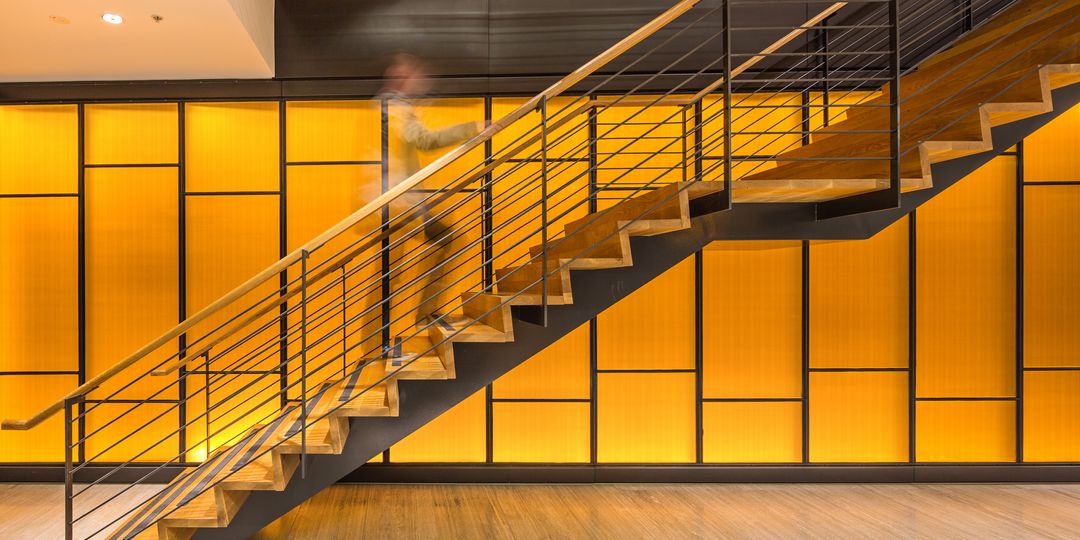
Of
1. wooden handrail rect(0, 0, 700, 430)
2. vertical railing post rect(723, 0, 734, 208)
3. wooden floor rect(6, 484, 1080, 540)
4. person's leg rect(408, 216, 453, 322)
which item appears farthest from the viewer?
person's leg rect(408, 216, 453, 322)

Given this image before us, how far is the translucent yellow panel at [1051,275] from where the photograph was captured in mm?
4633

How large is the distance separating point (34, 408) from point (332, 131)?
3012 millimetres

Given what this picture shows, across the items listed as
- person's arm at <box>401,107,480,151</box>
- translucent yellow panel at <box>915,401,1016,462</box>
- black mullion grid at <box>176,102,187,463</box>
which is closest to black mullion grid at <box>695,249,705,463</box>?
translucent yellow panel at <box>915,401,1016,462</box>

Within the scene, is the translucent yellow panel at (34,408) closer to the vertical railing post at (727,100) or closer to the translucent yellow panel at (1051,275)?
the vertical railing post at (727,100)

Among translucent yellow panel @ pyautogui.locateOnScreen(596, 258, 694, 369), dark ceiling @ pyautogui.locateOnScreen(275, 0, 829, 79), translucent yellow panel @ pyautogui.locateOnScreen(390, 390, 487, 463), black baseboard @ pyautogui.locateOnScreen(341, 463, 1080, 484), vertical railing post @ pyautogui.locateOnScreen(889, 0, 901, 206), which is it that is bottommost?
black baseboard @ pyautogui.locateOnScreen(341, 463, 1080, 484)

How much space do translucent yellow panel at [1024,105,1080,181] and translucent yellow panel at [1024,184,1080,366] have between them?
10 cm

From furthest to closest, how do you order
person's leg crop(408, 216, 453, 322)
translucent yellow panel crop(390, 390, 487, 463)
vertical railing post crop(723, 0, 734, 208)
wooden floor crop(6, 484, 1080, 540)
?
translucent yellow panel crop(390, 390, 487, 463) < person's leg crop(408, 216, 453, 322) < wooden floor crop(6, 484, 1080, 540) < vertical railing post crop(723, 0, 734, 208)

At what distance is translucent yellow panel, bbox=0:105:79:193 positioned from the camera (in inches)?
184

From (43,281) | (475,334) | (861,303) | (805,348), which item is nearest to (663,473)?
(805,348)

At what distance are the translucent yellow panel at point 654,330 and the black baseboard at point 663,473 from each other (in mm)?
774

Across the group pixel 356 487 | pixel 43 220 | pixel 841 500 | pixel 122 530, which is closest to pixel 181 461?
pixel 356 487

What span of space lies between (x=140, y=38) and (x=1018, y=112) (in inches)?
189

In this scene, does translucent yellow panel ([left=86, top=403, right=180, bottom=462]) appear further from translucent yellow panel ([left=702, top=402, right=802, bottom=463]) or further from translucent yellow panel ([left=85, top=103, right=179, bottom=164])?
translucent yellow panel ([left=702, top=402, right=802, bottom=463])

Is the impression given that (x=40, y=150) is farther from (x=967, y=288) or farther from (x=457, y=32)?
(x=967, y=288)
